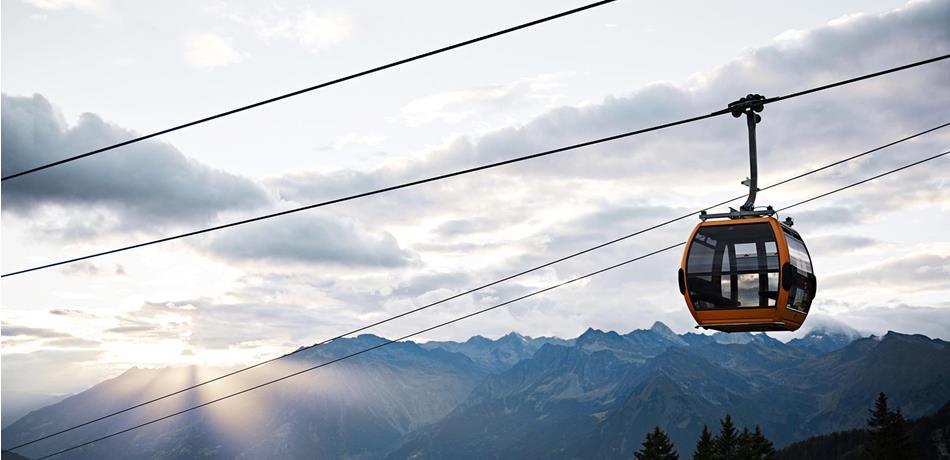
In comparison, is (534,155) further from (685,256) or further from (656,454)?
(656,454)

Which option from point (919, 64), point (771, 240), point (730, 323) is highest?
point (919, 64)

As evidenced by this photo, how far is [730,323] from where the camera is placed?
86.1 ft

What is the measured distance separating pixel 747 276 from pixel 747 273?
9 centimetres

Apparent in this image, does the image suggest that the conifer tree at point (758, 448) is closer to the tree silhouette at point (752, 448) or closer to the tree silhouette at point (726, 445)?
the tree silhouette at point (752, 448)

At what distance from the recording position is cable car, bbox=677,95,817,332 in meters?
25.6

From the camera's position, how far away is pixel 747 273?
85.6 ft

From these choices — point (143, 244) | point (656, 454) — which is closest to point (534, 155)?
point (143, 244)

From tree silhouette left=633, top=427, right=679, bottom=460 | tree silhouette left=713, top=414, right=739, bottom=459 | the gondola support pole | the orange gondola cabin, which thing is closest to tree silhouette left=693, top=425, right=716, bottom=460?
tree silhouette left=713, top=414, right=739, bottom=459

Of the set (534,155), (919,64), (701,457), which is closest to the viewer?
(919,64)

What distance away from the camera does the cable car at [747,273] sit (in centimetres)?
2558

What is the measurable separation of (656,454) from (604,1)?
4431 inches

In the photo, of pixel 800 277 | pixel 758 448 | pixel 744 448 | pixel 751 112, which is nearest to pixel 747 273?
pixel 800 277

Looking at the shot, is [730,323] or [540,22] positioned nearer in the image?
[540,22]

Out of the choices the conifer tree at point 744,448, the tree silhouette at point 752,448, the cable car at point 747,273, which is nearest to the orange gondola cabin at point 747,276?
the cable car at point 747,273
